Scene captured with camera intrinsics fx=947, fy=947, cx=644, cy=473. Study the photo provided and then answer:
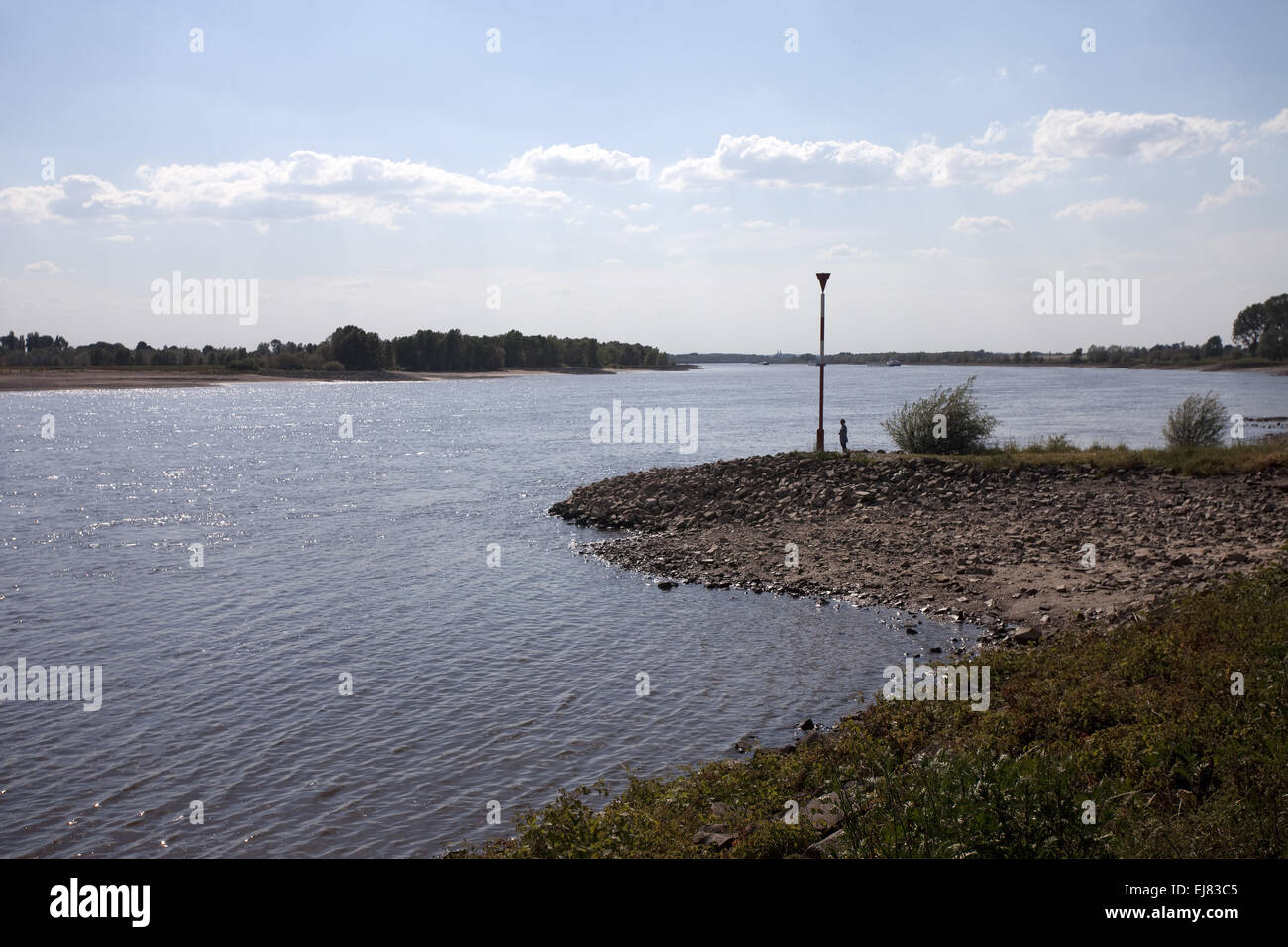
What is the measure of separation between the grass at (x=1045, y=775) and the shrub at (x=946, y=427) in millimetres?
22140

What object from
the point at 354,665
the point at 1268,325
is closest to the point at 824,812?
the point at 354,665

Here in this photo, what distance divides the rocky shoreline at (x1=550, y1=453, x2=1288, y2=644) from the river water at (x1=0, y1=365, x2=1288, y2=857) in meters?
1.44

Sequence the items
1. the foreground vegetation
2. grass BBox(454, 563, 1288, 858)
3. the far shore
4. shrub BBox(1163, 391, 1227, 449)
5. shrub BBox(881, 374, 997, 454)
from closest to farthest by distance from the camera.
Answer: grass BBox(454, 563, 1288, 858), the foreground vegetation, shrub BBox(881, 374, 997, 454), shrub BBox(1163, 391, 1227, 449), the far shore

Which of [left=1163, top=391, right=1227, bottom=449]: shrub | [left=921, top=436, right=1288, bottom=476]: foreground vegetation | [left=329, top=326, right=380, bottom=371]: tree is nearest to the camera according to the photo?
[left=921, top=436, right=1288, bottom=476]: foreground vegetation

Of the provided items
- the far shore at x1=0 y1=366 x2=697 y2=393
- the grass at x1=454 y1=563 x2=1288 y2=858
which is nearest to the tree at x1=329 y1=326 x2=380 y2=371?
the far shore at x1=0 y1=366 x2=697 y2=393

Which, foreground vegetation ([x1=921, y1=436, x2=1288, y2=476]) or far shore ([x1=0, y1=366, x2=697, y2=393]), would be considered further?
far shore ([x1=0, y1=366, x2=697, y2=393])

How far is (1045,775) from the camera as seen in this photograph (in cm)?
743

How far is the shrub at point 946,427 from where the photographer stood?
35.2m

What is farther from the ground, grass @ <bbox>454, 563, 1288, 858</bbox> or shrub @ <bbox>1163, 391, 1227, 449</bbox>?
shrub @ <bbox>1163, 391, 1227, 449</bbox>

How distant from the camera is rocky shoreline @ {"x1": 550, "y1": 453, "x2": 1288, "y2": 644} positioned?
19.0 m

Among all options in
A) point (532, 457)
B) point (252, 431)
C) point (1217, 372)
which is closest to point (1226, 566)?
point (532, 457)

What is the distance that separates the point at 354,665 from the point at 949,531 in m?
15.4

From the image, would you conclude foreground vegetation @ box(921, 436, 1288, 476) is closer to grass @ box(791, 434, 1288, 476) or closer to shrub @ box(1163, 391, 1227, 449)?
grass @ box(791, 434, 1288, 476)

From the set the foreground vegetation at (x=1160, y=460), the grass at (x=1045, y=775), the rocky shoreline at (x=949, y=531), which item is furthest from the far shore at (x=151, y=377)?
the grass at (x=1045, y=775)
